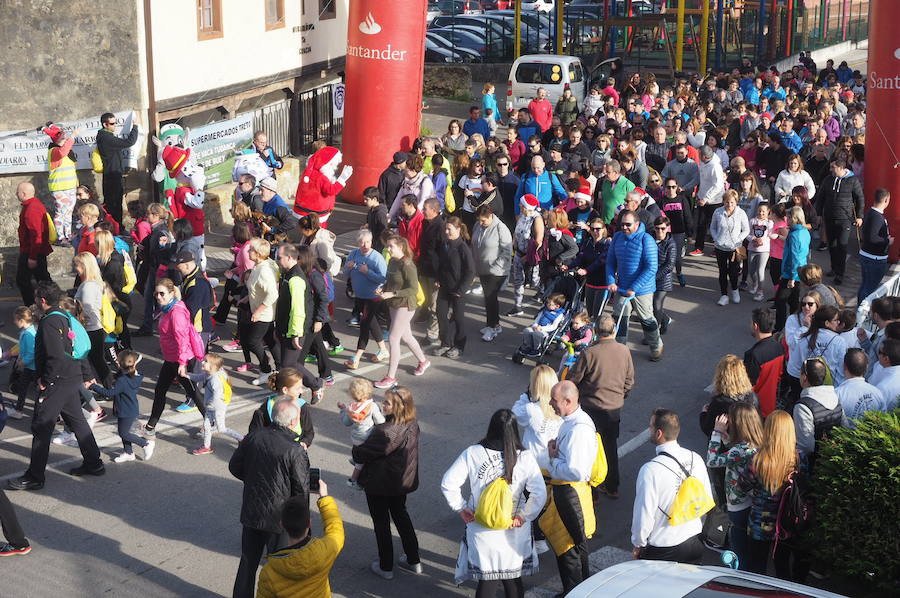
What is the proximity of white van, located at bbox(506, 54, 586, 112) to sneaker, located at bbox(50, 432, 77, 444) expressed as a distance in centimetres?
1761

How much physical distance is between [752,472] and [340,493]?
3557 mm

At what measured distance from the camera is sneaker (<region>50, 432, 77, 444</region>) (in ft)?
34.8

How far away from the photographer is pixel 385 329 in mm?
13648

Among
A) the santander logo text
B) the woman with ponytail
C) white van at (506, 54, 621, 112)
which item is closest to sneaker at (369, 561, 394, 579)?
the woman with ponytail

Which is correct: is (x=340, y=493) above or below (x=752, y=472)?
below

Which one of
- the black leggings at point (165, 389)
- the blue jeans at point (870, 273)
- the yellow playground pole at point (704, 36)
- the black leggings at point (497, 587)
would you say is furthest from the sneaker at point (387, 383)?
the yellow playground pole at point (704, 36)

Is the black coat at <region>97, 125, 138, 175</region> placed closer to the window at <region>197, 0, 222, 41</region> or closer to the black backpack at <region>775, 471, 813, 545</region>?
the window at <region>197, 0, 222, 41</region>

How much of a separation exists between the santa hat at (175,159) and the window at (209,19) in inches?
131

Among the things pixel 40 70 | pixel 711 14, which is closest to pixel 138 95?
pixel 40 70

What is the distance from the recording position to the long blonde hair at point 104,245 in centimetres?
1203

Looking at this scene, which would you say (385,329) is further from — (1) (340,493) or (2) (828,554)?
(2) (828,554)

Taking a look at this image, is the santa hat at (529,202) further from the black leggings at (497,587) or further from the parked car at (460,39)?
the parked car at (460,39)

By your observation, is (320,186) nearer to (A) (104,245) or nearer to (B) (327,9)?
(A) (104,245)

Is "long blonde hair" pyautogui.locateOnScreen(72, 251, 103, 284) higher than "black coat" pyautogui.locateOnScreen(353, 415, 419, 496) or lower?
higher
